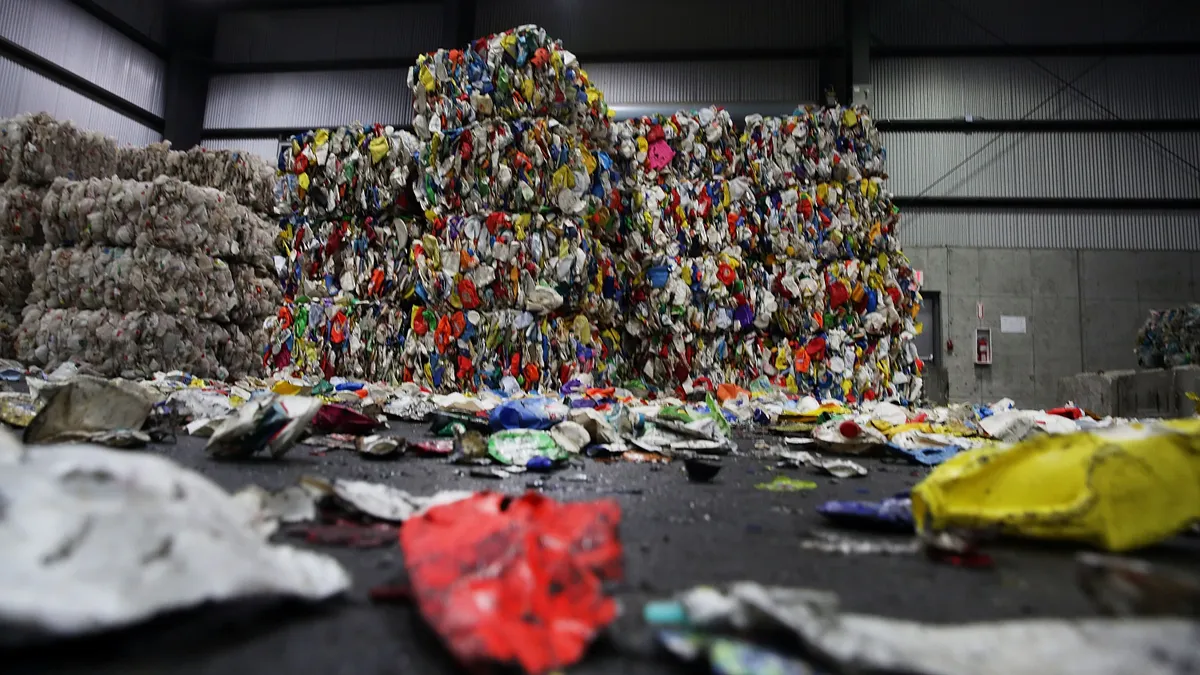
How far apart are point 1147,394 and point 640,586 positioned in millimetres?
6146

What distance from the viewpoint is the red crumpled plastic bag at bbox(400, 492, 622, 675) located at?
48 cm

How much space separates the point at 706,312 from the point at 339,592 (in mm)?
3707

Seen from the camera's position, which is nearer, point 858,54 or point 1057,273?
point 858,54

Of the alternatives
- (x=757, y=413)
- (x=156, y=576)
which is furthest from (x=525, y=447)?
(x=757, y=413)

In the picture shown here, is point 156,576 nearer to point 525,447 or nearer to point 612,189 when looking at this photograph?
point 525,447

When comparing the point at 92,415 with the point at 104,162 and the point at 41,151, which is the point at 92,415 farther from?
the point at 104,162

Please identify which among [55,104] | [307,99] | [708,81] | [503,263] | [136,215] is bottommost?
[503,263]

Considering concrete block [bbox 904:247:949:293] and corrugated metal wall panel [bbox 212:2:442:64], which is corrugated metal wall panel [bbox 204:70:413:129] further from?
concrete block [bbox 904:247:949:293]

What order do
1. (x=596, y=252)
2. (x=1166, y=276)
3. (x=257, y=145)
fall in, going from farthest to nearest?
(x=257, y=145) < (x=1166, y=276) < (x=596, y=252)

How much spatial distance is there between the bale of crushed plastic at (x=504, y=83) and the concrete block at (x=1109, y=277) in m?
8.29

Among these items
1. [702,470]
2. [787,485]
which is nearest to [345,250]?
[702,470]

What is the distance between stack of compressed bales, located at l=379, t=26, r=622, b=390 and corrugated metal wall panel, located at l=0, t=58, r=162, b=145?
6942mm

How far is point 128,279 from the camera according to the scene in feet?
13.1

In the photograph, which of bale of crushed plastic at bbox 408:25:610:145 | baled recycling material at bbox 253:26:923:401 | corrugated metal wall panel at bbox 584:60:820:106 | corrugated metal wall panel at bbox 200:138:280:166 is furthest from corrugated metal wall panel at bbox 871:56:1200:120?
corrugated metal wall panel at bbox 200:138:280:166
